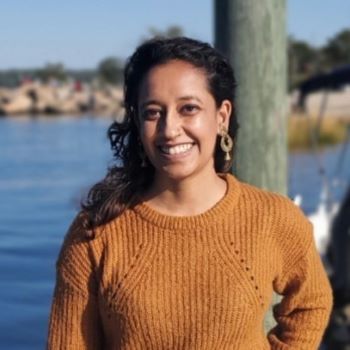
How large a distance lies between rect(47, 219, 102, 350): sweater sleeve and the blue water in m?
0.54

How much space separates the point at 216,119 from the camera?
2773 mm

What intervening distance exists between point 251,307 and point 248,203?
0.27 metres

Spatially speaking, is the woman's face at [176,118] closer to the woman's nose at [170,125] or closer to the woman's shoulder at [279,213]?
the woman's nose at [170,125]

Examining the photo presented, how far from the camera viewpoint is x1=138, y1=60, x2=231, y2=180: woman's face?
105 inches

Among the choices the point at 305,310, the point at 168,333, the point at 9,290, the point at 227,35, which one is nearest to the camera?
the point at 168,333

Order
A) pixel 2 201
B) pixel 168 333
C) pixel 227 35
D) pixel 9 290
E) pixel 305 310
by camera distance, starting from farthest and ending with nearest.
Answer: pixel 2 201, pixel 9 290, pixel 227 35, pixel 305 310, pixel 168 333

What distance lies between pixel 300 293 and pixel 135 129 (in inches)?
22.9

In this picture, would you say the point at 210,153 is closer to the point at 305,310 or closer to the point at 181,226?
the point at 181,226

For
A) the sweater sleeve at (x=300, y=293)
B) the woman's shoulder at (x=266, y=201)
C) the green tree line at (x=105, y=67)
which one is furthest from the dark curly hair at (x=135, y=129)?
the green tree line at (x=105, y=67)

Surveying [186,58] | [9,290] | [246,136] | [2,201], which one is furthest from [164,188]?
[2,201]

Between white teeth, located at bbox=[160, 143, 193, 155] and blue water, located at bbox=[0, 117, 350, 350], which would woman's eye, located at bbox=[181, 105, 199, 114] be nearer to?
white teeth, located at bbox=[160, 143, 193, 155]

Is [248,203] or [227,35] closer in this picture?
[248,203]

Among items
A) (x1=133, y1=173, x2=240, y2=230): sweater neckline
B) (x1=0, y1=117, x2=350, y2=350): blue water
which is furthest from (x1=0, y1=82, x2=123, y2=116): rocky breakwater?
(x1=133, y1=173, x2=240, y2=230): sweater neckline

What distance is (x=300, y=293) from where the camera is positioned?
9.32 ft
